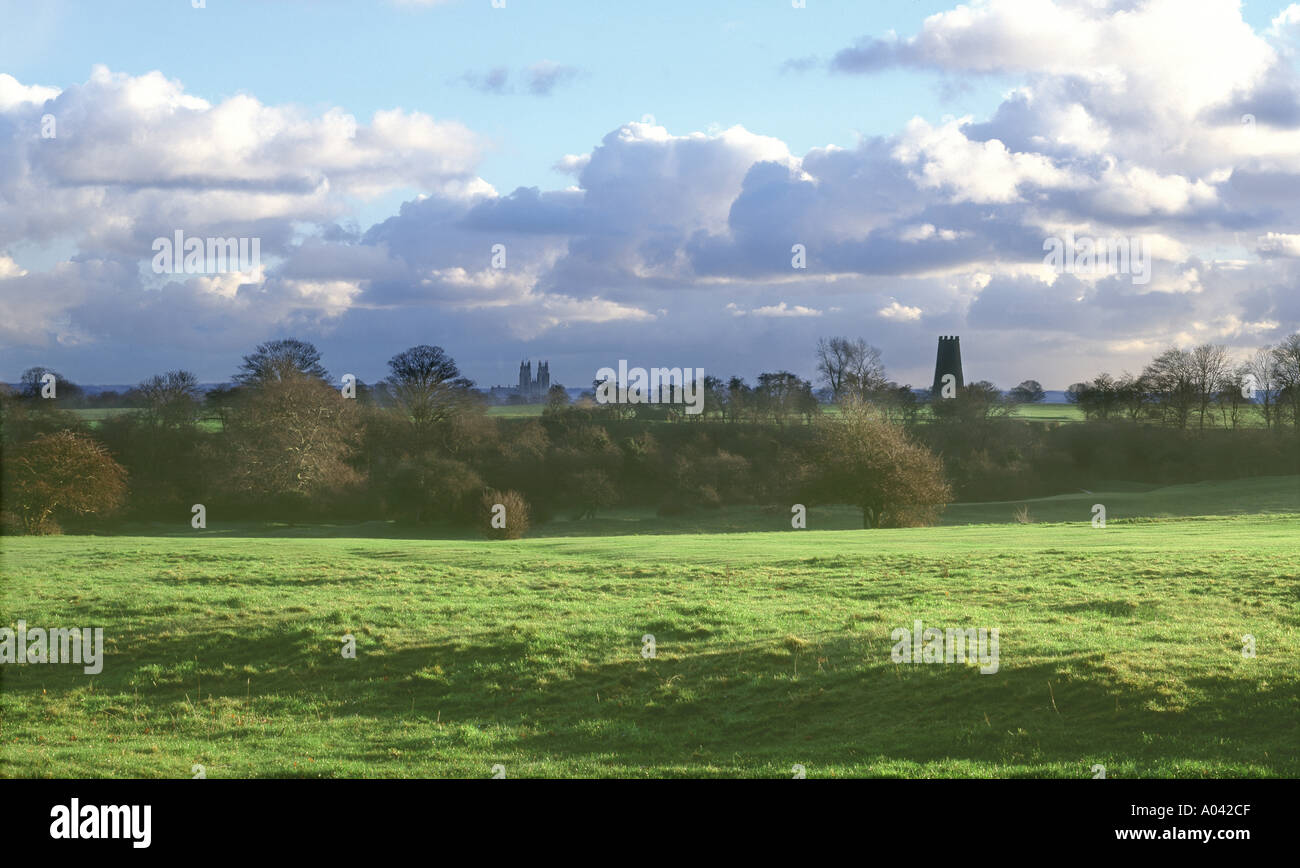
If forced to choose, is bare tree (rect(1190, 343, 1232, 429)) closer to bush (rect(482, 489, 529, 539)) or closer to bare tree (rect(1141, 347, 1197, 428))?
bare tree (rect(1141, 347, 1197, 428))

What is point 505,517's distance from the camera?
72.8m

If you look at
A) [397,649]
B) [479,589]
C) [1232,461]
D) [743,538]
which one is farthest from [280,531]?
[1232,461]

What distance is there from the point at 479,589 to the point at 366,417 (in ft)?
232

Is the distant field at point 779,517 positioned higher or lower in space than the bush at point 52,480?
lower

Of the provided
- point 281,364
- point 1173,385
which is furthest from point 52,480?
point 1173,385

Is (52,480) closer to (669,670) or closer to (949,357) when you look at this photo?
(669,670)

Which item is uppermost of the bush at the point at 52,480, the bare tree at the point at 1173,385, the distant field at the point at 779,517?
the bare tree at the point at 1173,385

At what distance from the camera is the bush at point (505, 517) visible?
240ft

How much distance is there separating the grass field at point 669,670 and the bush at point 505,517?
41.4 metres

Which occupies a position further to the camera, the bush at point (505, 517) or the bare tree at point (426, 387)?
the bare tree at point (426, 387)

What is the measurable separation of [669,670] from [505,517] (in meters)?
55.1

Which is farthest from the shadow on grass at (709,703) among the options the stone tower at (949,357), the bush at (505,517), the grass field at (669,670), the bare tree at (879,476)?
the stone tower at (949,357)

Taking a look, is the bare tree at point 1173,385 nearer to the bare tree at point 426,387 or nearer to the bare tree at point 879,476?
the bare tree at point 879,476
